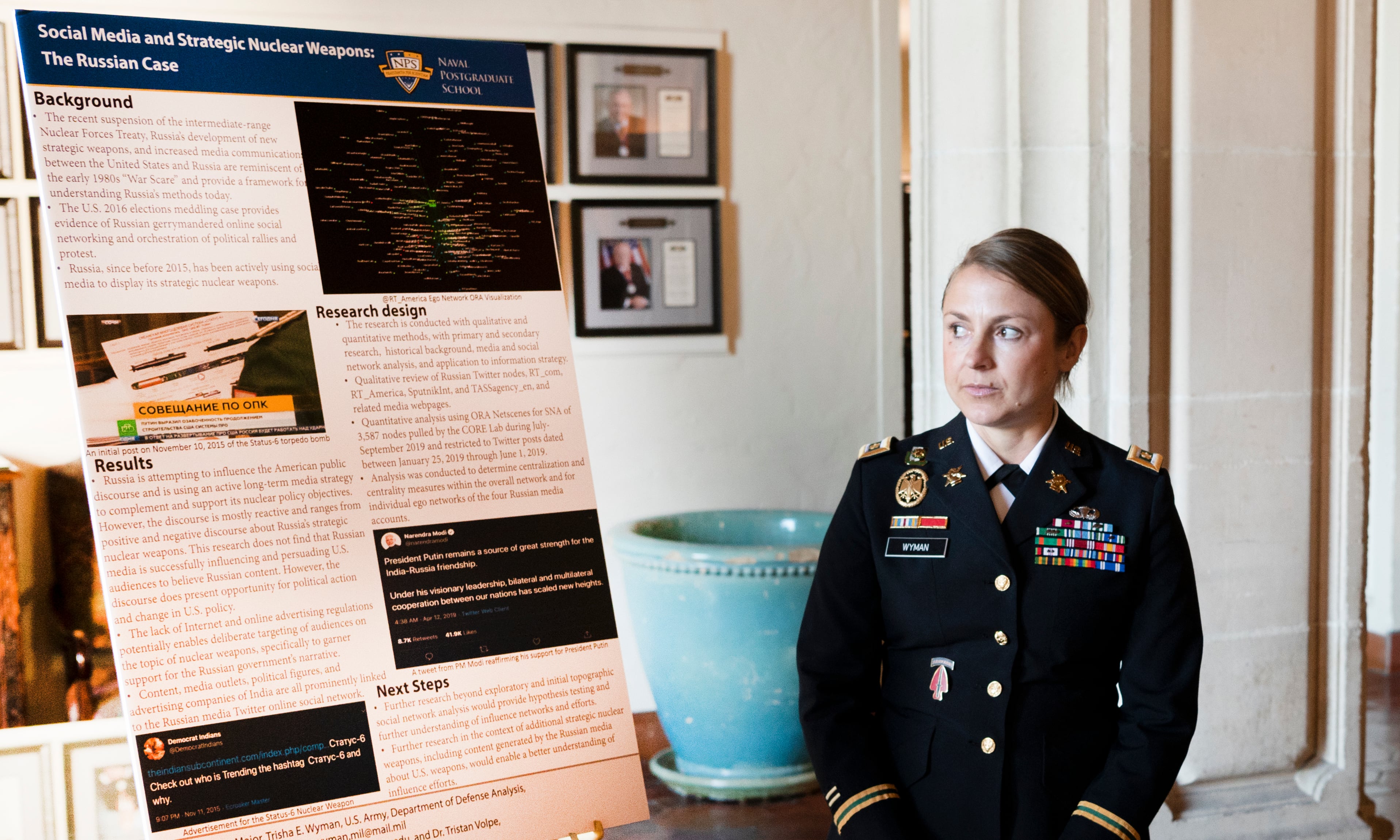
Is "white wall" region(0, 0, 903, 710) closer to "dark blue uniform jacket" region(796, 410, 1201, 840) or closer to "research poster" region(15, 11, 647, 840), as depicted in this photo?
"research poster" region(15, 11, 647, 840)

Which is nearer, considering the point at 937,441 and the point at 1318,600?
the point at 937,441

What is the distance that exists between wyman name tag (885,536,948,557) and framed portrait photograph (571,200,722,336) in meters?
2.15

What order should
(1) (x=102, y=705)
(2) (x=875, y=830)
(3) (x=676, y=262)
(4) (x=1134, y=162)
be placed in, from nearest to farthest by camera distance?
(2) (x=875, y=830)
(4) (x=1134, y=162)
(1) (x=102, y=705)
(3) (x=676, y=262)

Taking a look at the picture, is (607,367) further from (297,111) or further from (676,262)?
(297,111)

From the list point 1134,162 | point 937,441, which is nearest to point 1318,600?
point 1134,162

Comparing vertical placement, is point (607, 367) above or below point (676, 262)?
below

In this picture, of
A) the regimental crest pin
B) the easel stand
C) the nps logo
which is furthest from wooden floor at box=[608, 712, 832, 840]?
the nps logo

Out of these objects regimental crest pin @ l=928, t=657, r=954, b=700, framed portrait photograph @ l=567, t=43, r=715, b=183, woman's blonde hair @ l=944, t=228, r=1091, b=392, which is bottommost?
regimental crest pin @ l=928, t=657, r=954, b=700

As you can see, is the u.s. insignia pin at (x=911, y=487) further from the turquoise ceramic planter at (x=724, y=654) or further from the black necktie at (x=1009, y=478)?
the turquoise ceramic planter at (x=724, y=654)

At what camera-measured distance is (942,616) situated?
131cm

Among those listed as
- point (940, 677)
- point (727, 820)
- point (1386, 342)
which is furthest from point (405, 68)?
point (1386, 342)

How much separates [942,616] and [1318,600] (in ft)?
5.44

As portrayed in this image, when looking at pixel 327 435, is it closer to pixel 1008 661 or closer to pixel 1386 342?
pixel 1008 661

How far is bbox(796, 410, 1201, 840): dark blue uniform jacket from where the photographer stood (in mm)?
1273
